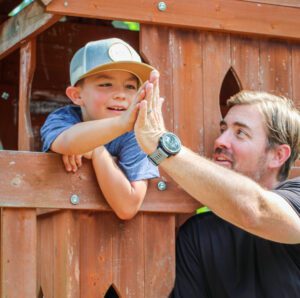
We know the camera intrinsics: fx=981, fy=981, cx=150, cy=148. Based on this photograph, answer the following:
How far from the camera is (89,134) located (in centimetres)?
405

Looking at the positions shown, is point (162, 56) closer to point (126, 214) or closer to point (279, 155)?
point (279, 155)

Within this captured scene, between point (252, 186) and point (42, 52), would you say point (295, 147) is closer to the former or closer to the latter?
point (252, 186)

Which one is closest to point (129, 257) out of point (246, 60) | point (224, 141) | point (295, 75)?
point (224, 141)

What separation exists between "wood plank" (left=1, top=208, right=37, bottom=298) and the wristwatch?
0.62 m

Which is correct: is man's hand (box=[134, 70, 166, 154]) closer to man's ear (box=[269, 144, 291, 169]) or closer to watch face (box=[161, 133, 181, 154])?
watch face (box=[161, 133, 181, 154])

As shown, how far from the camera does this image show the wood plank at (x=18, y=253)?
4184 millimetres

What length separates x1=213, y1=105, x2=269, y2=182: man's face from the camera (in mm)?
4594

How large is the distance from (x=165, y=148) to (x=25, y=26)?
118 centimetres

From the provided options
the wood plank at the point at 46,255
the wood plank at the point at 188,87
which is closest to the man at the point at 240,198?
the wood plank at the point at 188,87

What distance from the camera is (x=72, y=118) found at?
4445mm

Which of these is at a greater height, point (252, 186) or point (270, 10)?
point (270, 10)

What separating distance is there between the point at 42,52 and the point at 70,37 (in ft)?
0.67

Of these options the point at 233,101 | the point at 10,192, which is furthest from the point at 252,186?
the point at 10,192

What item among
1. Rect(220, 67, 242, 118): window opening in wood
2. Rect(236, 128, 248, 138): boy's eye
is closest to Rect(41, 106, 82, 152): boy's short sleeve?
Rect(236, 128, 248, 138): boy's eye
